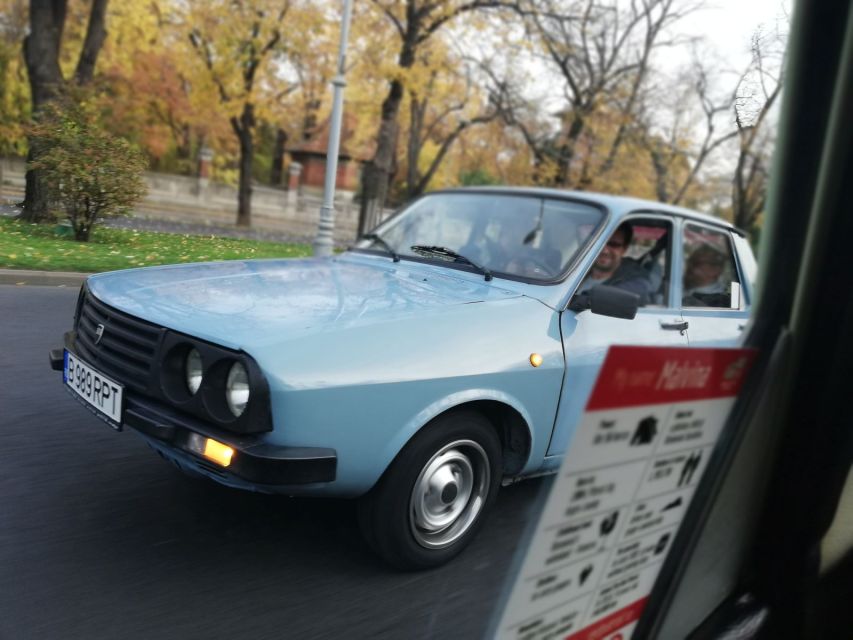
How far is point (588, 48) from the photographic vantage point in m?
20.3

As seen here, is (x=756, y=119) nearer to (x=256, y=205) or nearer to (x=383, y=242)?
(x=383, y=242)

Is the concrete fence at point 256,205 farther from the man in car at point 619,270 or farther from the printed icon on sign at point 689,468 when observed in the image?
the printed icon on sign at point 689,468

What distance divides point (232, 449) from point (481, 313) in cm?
120

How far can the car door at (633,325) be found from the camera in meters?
3.12

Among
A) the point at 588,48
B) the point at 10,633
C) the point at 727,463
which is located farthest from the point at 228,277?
the point at 588,48

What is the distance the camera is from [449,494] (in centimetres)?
286

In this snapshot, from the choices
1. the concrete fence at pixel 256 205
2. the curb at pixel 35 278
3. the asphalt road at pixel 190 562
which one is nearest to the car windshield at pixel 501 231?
the asphalt road at pixel 190 562

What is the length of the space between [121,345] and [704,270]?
3.11 metres

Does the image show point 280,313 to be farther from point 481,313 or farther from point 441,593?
point 441,593

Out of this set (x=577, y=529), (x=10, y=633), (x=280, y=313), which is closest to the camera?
(x=577, y=529)

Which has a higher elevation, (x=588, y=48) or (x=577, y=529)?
(x=588, y=48)

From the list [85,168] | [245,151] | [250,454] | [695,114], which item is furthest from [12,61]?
[695,114]

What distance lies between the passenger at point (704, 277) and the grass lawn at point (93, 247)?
407 cm

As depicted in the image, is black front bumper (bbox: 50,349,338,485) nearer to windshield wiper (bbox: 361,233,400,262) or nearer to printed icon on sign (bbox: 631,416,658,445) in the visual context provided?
printed icon on sign (bbox: 631,416,658,445)
